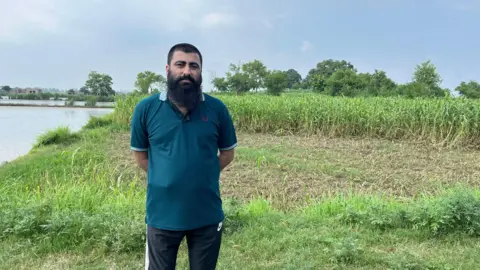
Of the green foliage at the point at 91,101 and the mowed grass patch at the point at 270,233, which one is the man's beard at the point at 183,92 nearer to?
the mowed grass patch at the point at 270,233

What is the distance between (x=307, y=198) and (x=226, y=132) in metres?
3.69

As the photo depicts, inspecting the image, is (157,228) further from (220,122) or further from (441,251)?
(441,251)

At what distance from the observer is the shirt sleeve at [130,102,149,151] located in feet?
6.42

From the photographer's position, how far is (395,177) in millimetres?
6867

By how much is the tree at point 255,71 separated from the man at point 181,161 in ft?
146

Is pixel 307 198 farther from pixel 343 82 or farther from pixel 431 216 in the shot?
pixel 343 82

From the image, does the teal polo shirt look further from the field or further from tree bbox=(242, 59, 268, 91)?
tree bbox=(242, 59, 268, 91)

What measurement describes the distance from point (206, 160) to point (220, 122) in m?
0.24

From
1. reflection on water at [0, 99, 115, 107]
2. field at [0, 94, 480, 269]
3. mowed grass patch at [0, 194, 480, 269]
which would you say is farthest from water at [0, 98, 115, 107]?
mowed grass patch at [0, 194, 480, 269]

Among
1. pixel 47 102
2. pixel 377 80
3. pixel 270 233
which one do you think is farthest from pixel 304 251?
pixel 377 80

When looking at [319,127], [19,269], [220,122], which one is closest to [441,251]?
[220,122]

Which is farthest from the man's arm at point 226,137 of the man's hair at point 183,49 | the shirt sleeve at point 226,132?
the man's hair at point 183,49

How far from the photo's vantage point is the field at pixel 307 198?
325cm

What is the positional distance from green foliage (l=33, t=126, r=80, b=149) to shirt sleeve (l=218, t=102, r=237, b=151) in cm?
1033
